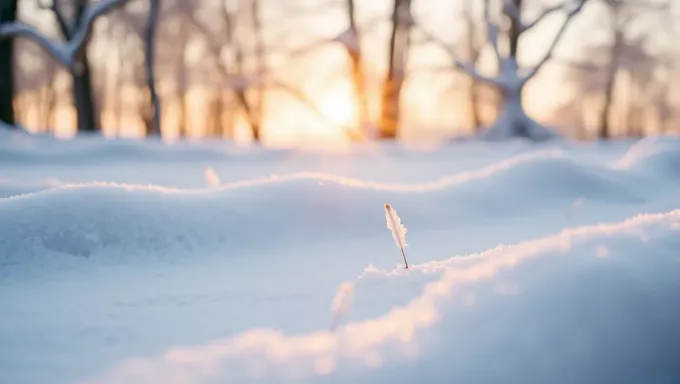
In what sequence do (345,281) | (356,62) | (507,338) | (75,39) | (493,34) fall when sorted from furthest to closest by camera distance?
1. (356,62)
2. (493,34)
3. (75,39)
4. (345,281)
5. (507,338)

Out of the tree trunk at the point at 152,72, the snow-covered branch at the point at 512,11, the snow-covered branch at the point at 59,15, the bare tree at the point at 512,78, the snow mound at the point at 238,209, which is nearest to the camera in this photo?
the snow mound at the point at 238,209

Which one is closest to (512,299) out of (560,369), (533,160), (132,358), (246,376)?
(560,369)

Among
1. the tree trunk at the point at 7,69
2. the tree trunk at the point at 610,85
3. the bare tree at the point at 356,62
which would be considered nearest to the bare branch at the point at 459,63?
the bare tree at the point at 356,62

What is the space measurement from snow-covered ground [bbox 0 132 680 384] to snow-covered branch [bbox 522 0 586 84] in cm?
698

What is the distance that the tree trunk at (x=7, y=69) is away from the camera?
7.73 meters

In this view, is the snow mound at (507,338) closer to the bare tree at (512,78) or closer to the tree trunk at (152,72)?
the bare tree at (512,78)

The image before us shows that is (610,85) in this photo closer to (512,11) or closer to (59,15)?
(512,11)

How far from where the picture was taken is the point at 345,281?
168 centimetres

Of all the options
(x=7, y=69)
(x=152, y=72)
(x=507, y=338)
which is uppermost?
(x=507, y=338)

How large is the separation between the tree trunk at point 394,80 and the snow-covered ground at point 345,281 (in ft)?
28.3

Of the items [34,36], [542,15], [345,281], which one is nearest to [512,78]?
[542,15]

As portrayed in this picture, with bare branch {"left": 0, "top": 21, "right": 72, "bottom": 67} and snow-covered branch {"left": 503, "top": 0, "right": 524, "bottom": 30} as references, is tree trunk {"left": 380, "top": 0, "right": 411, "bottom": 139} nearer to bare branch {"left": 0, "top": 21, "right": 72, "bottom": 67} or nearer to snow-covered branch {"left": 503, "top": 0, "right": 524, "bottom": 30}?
snow-covered branch {"left": 503, "top": 0, "right": 524, "bottom": 30}

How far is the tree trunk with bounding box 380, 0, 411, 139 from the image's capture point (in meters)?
11.6

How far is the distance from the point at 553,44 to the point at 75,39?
7562mm
